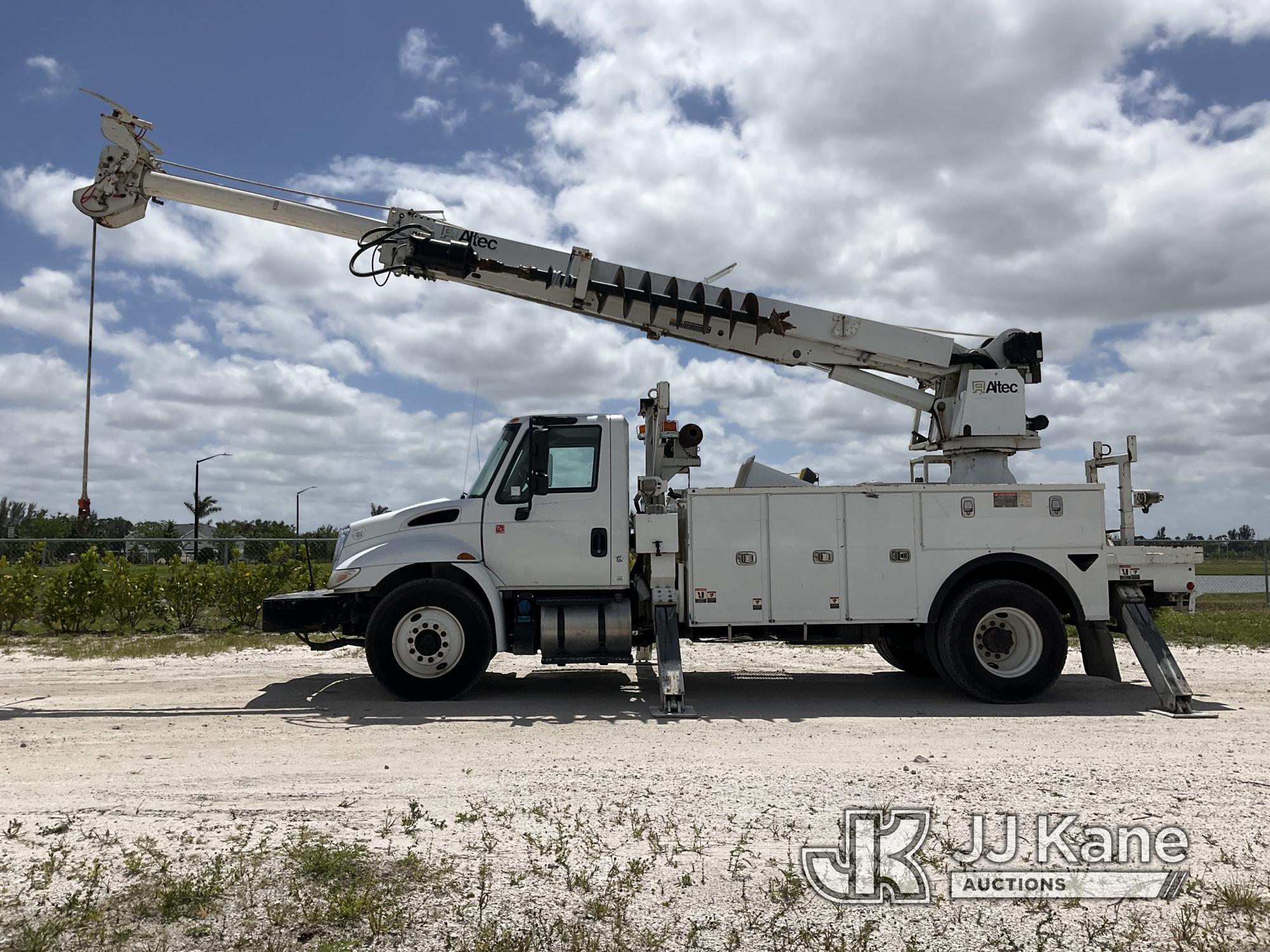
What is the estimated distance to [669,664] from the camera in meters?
9.25

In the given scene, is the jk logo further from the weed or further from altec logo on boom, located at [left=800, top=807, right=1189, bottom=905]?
the weed

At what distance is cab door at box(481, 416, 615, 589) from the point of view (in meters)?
9.83

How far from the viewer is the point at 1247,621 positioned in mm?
17000

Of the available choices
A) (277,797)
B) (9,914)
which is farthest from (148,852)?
(277,797)

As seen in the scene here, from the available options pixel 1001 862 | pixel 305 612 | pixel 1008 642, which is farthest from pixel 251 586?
pixel 1001 862

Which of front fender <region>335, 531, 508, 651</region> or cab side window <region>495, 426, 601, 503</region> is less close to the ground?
cab side window <region>495, 426, 601, 503</region>

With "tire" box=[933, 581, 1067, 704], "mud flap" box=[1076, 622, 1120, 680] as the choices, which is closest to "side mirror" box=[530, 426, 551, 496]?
"tire" box=[933, 581, 1067, 704]

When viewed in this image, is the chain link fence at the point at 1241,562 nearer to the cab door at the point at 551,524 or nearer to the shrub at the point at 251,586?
the cab door at the point at 551,524

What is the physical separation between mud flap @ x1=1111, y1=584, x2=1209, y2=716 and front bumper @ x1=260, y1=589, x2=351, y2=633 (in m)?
7.84

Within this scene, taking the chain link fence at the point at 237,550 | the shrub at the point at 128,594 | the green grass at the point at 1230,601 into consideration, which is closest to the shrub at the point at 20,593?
the chain link fence at the point at 237,550

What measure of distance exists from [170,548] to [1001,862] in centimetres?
1843

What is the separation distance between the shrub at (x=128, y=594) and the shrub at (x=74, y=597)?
13 centimetres

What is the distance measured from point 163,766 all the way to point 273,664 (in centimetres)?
601

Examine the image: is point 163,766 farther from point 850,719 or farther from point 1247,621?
point 1247,621
